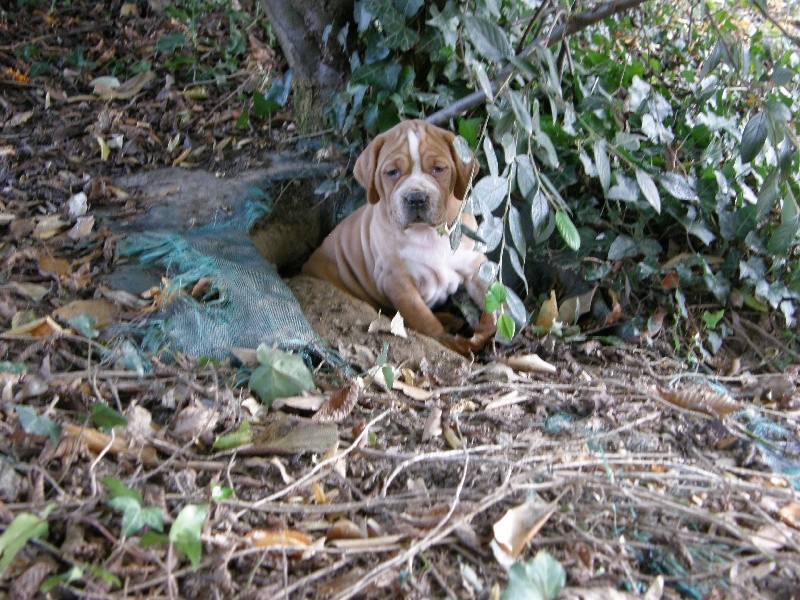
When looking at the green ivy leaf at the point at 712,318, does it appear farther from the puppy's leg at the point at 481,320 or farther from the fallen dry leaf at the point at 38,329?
the fallen dry leaf at the point at 38,329

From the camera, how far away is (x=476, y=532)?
178 cm

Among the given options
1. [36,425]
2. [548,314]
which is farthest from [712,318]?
[36,425]

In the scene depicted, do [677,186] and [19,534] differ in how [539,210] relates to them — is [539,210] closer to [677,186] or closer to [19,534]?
[677,186]

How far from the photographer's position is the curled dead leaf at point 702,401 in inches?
98.3

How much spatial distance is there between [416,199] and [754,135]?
133cm

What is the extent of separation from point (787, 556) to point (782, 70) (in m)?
1.85

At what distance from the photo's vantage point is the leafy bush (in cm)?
321

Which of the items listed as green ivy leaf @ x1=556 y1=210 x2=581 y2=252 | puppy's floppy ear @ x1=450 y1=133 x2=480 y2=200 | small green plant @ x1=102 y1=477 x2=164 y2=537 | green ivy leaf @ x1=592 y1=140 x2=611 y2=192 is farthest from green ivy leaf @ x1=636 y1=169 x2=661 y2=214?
small green plant @ x1=102 y1=477 x2=164 y2=537

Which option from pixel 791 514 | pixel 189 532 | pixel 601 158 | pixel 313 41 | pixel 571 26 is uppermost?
pixel 571 26

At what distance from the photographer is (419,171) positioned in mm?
3256

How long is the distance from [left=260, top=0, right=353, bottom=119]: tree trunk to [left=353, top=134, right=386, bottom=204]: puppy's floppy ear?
0.82m

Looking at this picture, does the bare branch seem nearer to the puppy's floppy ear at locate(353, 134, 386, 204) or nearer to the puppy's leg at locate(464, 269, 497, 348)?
the puppy's floppy ear at locate(353, 134, 386, 204)

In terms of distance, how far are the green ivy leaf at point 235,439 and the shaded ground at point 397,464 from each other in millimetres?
33

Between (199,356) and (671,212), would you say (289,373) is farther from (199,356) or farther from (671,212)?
(671,212)
